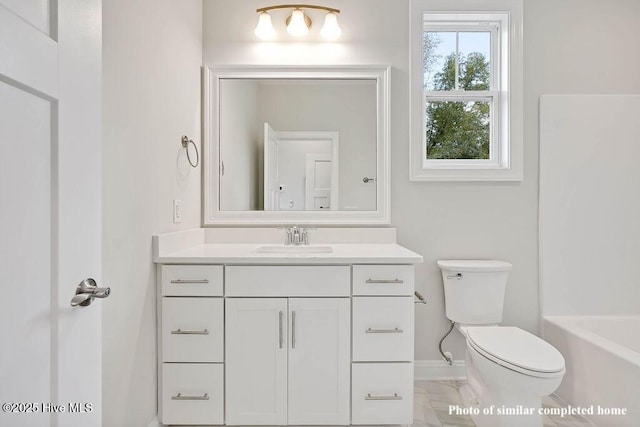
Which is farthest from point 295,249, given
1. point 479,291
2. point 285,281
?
point 479,291

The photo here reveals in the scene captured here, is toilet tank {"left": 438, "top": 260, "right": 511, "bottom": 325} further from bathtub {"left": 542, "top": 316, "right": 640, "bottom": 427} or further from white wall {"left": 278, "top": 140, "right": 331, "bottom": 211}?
white wall {"left": 278, "top": 140, "right": 331, "bottom": 211}

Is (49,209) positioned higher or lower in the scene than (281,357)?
higher

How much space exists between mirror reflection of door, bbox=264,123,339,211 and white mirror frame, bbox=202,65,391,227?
109mm

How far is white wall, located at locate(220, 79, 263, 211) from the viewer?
2.32 meters

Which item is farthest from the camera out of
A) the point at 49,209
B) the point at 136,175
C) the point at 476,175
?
the point at 476,175

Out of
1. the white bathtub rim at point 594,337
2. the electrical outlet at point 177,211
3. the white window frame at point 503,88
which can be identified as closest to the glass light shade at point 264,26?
the white window frame at point 503,88

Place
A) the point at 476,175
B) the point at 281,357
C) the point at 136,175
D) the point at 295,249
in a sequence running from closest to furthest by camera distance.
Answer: the point at 136,175
the point at 281,357
the point at 295,249
the point at 476,175

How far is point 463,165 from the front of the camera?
239 cm

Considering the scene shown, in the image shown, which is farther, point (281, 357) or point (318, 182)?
point (318, 182)

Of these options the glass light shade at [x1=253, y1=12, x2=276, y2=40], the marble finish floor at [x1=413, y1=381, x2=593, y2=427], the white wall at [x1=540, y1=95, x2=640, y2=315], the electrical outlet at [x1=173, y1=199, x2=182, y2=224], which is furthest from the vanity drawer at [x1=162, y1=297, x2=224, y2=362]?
the white wall at [x1=540, y1=95, x2=640, y2=315]

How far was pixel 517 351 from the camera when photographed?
1614 mm

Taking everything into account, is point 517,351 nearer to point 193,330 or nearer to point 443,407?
point 443,407

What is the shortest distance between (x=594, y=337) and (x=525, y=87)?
147 centimetres

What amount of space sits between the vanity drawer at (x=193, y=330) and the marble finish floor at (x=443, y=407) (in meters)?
1.06
